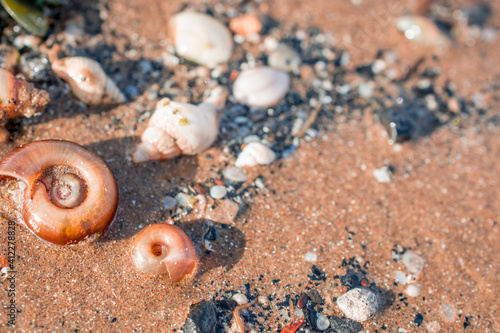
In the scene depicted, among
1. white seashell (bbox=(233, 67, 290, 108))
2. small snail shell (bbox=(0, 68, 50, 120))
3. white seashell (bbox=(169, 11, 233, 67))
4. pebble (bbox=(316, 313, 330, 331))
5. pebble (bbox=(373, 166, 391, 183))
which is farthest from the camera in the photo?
white seashell (bbox=(169, 11, 233, 67))

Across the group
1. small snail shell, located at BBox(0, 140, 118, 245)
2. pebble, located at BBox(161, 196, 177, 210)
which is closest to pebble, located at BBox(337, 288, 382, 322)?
pebble, located at BBox(161, 196, 177, 210)

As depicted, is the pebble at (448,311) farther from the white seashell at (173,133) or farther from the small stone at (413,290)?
the white seashell at (173,133)

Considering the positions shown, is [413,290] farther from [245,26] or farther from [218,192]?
[245,26]

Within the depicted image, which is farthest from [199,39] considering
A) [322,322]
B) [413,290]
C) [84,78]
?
[413,290]

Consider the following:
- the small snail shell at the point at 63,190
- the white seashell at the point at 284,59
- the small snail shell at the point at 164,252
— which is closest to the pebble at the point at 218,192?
the small snail shell at the point at 164,252

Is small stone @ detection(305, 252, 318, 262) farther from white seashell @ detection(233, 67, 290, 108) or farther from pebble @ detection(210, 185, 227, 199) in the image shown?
white seashell @ detection(233, 67, 290, 108)
